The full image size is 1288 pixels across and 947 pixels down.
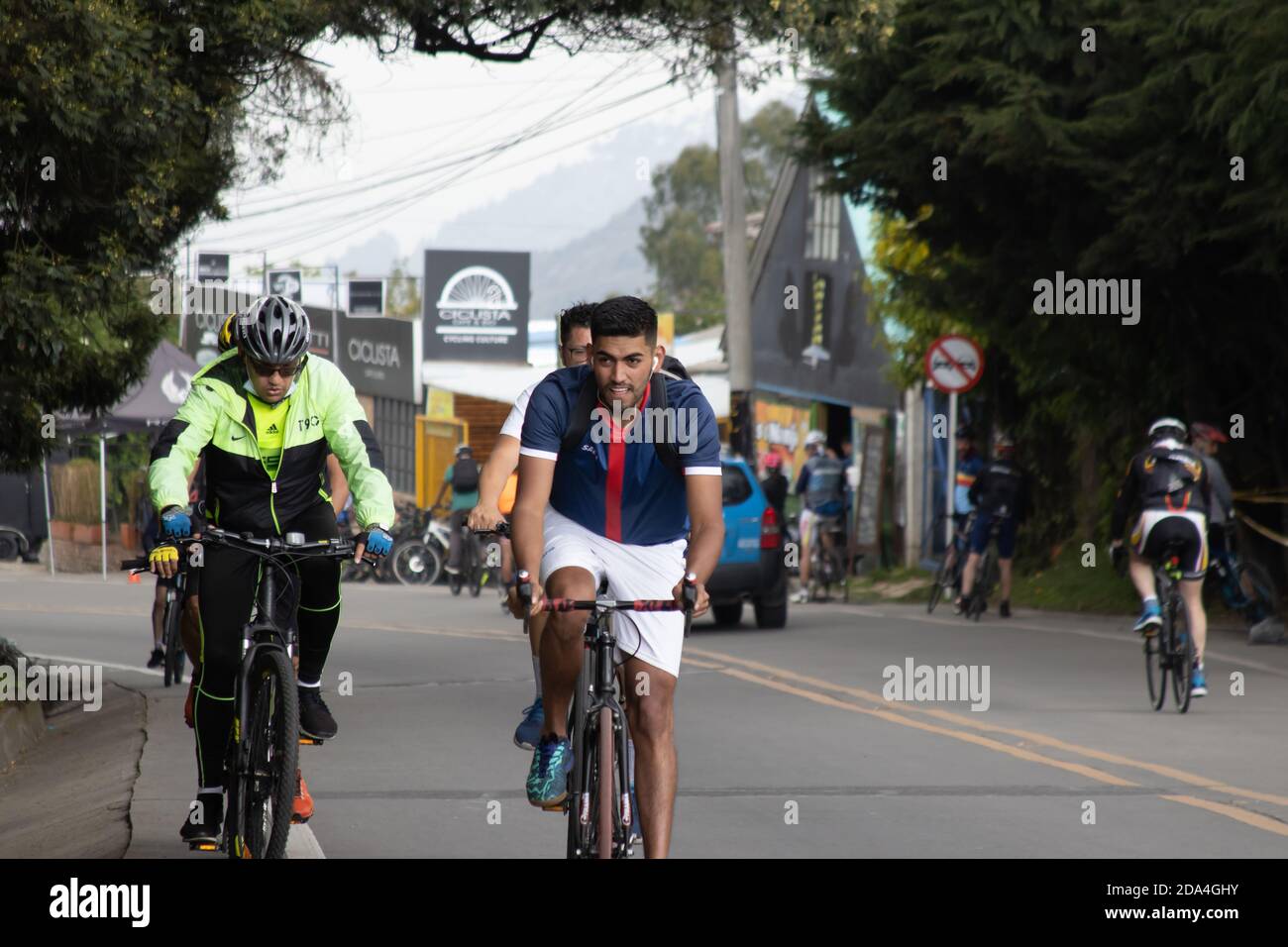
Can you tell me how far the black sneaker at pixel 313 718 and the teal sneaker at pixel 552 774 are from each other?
1274 mm

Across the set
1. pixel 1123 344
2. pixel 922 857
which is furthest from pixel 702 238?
pixel 922 857

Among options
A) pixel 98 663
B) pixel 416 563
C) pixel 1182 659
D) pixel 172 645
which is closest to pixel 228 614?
pixel 1182 659

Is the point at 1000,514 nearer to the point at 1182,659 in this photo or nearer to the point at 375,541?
the point at 1182,659

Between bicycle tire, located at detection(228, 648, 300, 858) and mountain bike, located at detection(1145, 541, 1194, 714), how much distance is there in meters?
7.18

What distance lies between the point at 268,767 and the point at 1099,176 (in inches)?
498

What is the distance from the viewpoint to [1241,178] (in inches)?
622

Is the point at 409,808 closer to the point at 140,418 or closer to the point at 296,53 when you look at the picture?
the point at 296,53

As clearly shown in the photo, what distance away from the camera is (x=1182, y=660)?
41.0ft

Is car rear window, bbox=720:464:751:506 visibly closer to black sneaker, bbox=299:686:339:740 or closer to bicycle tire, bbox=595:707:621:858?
black sneaker, bbox=299:686:339:740

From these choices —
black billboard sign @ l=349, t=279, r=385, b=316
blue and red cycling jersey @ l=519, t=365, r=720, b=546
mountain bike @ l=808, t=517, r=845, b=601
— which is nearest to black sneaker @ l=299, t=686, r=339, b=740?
blue and red cycling jersey @ l=519, t=365, r=720, b=546

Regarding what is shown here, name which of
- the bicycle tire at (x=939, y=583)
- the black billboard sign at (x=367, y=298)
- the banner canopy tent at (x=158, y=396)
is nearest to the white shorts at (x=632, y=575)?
the bicycle tire at (x=939, y=583)

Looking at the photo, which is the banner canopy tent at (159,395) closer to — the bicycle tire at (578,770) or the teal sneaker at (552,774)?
the teal sneaker at (552,774)

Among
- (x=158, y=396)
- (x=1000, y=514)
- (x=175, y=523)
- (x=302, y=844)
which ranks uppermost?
(x=158, y=396)
